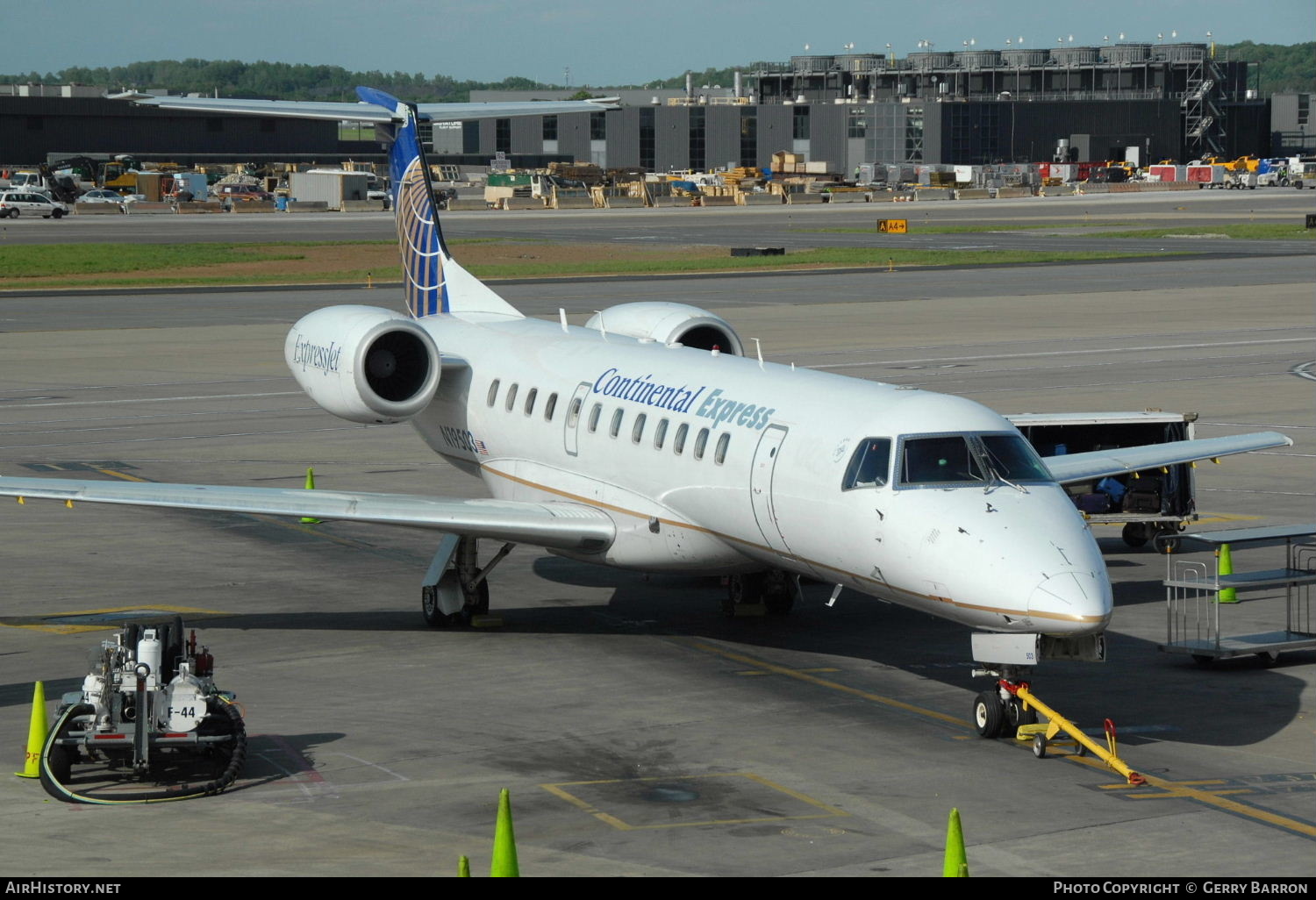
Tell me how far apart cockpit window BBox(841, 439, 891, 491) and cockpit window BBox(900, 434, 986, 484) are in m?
0.22

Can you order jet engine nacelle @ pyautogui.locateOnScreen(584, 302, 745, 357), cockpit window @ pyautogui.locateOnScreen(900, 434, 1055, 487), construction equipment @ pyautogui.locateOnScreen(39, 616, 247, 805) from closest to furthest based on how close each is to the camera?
construction equipment @ pyautogui.locateOnScreen(39, 616, 247, 805)
cockpit window @ pyautogui.locateOnScreen(900, 434, 1055, 487)
jet engine nacelle @ pyautogui.locateOnScreen(584, 302, 745, 357)

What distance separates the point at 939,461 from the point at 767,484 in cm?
231

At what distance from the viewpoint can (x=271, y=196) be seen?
6171 inches

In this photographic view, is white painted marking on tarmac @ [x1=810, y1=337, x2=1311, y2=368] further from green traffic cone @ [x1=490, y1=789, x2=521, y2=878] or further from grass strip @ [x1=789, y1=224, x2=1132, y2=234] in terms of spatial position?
grass strip @ [x1=789, y1=224, x2=1132, y2=234]

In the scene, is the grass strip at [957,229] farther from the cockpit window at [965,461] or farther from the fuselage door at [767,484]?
the cockpit window at [965,461]

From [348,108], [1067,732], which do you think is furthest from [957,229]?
[1067,732]

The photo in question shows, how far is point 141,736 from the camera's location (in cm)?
1473

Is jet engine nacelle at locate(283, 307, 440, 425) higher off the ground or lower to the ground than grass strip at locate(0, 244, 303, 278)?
higher

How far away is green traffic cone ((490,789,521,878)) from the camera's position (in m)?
11.3

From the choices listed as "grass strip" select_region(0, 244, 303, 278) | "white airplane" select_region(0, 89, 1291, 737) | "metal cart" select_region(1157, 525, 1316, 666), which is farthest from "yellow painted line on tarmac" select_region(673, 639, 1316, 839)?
"grass strip" select_region(0, 244, 303, 278)

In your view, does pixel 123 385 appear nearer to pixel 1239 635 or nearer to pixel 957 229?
pixel 1239 635

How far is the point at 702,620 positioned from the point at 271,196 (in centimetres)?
14130

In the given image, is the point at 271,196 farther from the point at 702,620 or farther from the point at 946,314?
the point at 702,620
